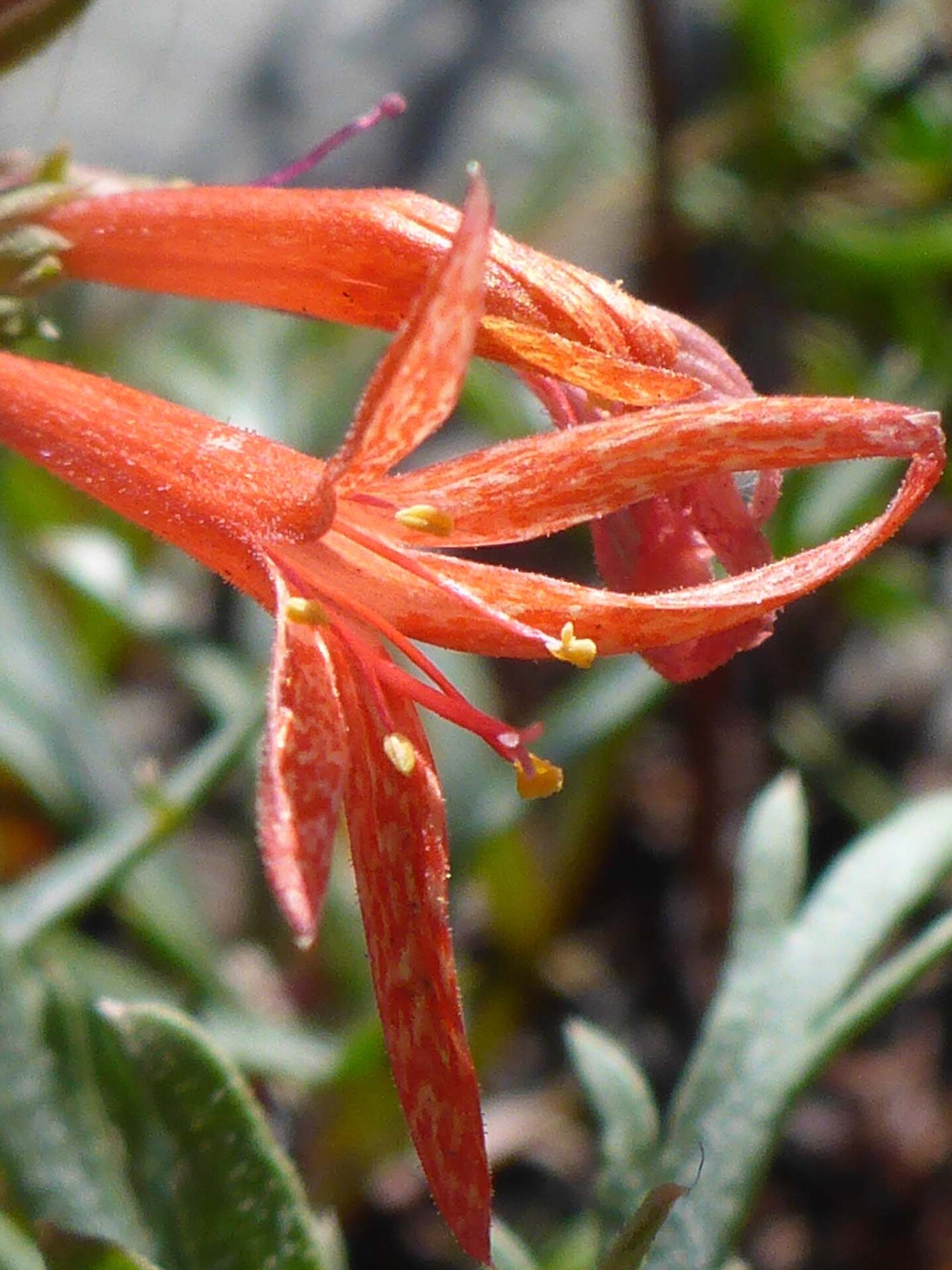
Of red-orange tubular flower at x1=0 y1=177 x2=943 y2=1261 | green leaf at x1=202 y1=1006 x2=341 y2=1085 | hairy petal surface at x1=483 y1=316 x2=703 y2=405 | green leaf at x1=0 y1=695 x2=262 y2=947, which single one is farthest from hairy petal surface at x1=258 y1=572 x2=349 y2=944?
green leaf at x1=202 y1=1006 x2=341 y2=1085

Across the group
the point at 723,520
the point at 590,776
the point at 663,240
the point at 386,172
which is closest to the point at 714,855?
the point at 590,776

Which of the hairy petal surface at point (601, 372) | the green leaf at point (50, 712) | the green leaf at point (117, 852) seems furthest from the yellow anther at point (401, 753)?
the green leaf at point (50, 712)

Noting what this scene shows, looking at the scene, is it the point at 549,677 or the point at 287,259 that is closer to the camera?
the point at 287,259

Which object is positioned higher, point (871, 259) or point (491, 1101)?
point (871, 259)

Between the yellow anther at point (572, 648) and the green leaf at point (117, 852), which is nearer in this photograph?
the yellow anther at point (572, 648)

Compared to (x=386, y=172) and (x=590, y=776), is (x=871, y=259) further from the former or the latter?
(x=386, y=172)

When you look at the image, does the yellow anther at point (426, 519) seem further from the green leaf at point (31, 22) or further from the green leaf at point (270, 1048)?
the green leaf at point (270, 1048)

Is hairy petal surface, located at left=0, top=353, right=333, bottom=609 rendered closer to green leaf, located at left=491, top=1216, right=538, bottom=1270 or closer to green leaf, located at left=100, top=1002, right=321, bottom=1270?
green leaf, located at left=100, top=1002, right=321, bottom=1270
